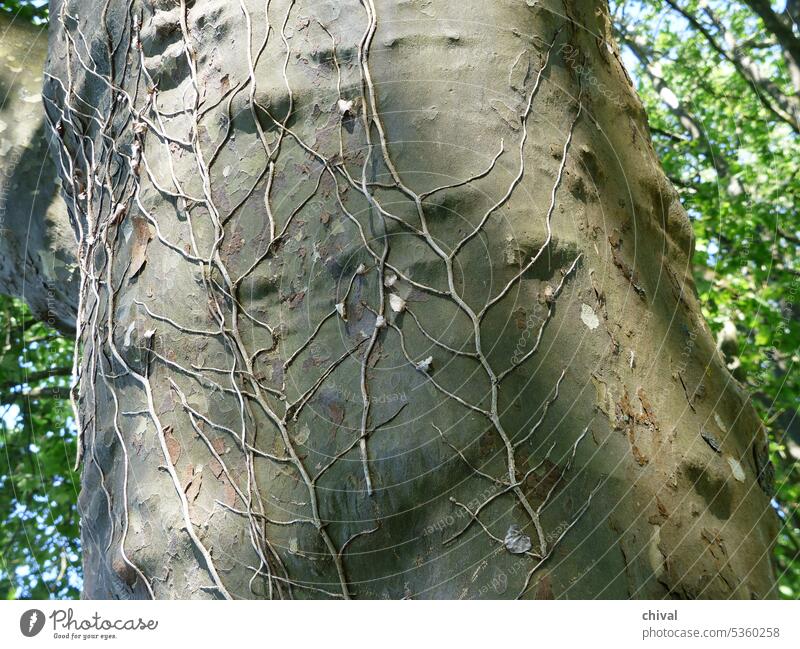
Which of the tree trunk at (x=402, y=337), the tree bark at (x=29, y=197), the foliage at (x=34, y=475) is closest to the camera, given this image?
the tree trunk at (x=402, y=337)

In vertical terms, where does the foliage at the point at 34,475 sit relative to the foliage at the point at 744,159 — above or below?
below

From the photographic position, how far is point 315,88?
1274mm

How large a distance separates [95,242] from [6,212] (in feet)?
2.63

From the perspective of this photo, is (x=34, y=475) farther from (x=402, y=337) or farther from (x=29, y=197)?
(x=402, y=337)

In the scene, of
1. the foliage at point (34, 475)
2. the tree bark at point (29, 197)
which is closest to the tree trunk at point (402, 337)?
the tree bark at point (29, 197)

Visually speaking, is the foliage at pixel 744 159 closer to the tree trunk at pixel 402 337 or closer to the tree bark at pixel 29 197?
the tree trunk at pixel 402 337

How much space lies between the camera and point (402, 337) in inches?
44.7

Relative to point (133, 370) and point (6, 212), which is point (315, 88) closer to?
point (133, 370)

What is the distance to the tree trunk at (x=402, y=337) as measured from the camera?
3.58 feet

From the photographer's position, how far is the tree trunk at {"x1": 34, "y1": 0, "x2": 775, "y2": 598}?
1.09m

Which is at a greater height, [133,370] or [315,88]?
[315,88]

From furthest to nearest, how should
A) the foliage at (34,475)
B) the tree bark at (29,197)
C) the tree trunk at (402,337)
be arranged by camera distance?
the foliage at (34,475) < the tree bark at (29,197) < the tree trunk at (402,337)
